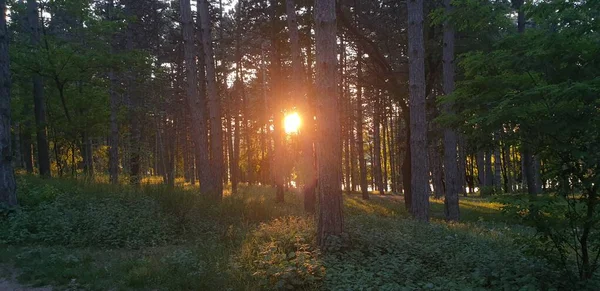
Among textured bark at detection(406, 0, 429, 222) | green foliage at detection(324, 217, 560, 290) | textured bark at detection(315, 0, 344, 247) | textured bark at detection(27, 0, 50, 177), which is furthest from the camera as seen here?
textured bark at detection(27, 0, 50, 177)

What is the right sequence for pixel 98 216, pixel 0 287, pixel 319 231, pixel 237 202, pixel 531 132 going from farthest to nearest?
pixel 237 202 → pixel 98 216 → pixel 319 231 → pixel 0 287 → pixel 531 132

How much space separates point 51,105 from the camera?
19.8 meters

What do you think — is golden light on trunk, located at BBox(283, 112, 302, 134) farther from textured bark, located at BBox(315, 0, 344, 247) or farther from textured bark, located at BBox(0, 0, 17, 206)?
textured bark, located at BBox(315, 0, 344, 247)

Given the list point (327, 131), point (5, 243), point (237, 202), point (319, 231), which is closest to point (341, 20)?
point (237, 202)

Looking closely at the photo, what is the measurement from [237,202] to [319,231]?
5841 mm

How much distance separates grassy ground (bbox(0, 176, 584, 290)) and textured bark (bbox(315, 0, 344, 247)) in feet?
2.11

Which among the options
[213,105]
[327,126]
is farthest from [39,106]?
[327,126]

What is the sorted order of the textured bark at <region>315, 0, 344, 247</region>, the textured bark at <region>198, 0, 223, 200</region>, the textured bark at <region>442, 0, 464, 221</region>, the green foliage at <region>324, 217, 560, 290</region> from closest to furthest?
the green foliage at <region>324, 217, 560, 290</region> < the textured bark at <region>315, 0, 344, 247</region> < the textured bark at <region>442, 0, 464, 221</region> < the textured bark at <region>198, 0, 223, 200</region>

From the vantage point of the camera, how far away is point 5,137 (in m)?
11.1

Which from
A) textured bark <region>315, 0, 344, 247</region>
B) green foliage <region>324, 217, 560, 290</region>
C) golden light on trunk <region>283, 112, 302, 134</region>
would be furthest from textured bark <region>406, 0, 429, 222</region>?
golden light on trunk <region>283, 112, 302, 134</region>

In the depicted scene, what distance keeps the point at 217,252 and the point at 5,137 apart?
7.54 m

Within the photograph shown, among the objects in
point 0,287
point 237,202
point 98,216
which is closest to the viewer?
point 0,287

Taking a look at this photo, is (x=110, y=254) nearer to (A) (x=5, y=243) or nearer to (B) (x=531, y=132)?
(A) (x=5, y=243)

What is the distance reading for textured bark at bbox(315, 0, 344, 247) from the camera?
808 cm
